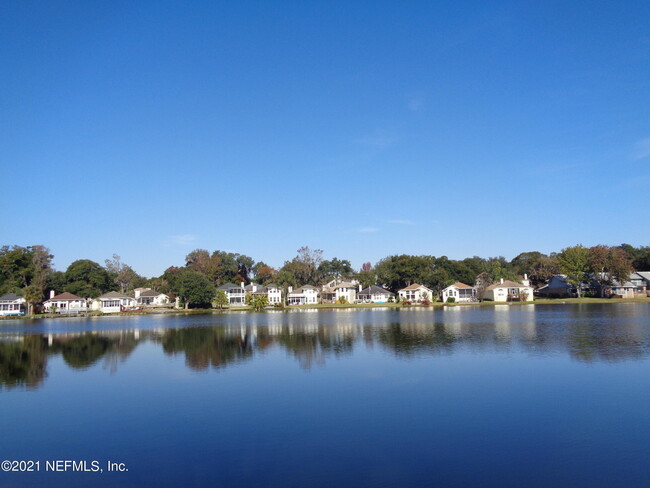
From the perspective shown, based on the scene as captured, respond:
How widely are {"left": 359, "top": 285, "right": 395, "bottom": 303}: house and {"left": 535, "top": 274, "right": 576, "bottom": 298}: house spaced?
105ft

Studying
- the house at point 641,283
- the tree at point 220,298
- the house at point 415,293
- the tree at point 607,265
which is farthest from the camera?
the house at point 415,293

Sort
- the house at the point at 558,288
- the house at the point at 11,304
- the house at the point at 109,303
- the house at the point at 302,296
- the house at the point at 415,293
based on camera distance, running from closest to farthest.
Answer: the house at the point at 11,304, the house at the point at 109,303, the house at the point at 558,288, the house at the point at 415,293, the house at the point at 302,296

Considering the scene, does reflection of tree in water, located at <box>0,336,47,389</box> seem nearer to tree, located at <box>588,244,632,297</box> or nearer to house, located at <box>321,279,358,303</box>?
house, located at <box>321,279,358,303</box>

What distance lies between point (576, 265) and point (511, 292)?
41.6ft

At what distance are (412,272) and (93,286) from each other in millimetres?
67266

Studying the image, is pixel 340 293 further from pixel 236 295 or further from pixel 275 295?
pixel 236 295

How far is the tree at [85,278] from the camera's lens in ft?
A: 313

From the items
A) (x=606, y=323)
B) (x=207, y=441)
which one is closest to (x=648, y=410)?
(x=207, y=441)

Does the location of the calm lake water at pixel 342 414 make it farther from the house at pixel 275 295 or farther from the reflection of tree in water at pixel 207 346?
the house at pixel 275 295

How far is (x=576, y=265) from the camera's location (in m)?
87.5

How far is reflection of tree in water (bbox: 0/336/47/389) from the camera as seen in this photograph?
2405 cm

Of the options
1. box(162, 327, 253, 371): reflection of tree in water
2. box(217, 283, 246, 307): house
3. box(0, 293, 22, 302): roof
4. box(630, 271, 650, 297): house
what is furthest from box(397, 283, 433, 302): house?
box(0, 293, 22, 302): roof

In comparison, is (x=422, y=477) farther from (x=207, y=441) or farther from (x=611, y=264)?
(x=611, y=264)

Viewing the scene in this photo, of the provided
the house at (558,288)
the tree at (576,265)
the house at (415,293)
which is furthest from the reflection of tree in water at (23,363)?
the house at (558,288)
